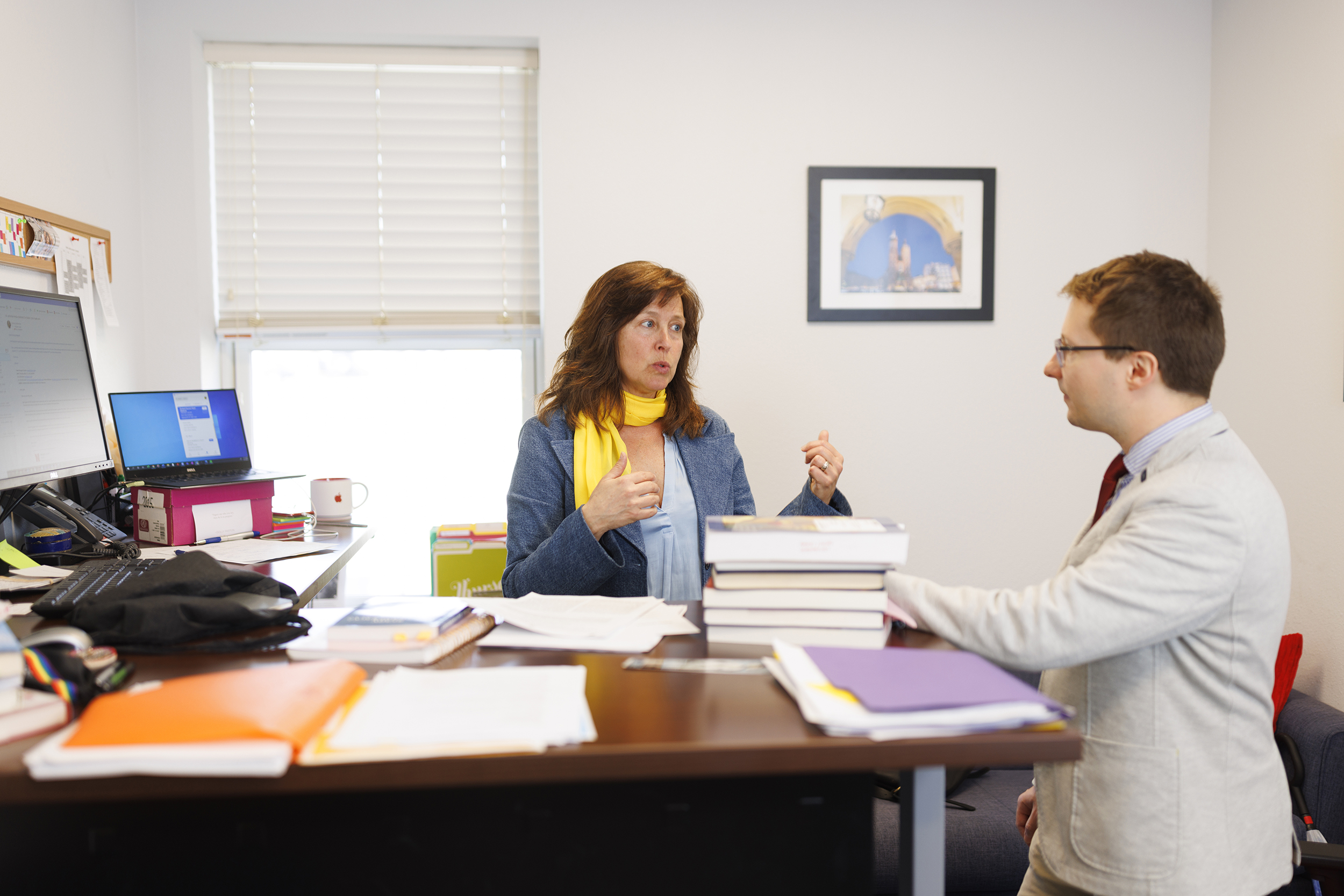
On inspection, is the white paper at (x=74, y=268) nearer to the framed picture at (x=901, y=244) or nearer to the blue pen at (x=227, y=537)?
the blue pen at (x=227, y=537)

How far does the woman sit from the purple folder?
783mm

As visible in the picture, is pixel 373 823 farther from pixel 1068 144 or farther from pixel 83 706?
pixel 1068 144

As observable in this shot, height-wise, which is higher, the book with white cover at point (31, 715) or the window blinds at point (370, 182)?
the window blinds at point (370, 182)

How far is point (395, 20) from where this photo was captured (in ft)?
9.43

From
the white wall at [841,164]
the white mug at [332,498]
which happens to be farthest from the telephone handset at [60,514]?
the white wall at [841,164]

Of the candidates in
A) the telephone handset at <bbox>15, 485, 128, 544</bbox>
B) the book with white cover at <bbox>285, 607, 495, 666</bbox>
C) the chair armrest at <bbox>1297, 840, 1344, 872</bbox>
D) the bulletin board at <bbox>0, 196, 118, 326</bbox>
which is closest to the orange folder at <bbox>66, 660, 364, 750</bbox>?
the book with white cover at <bbox>285, 607, 495, 666</bbox>

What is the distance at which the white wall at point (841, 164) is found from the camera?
2.88 meters

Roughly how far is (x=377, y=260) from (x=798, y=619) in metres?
2.33

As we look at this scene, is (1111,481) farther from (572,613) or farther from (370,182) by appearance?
(370,182)

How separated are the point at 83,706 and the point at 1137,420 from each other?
1.40 metres

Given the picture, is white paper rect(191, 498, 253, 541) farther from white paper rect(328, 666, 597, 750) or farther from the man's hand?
the man's hand

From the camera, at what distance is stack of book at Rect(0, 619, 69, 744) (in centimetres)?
86

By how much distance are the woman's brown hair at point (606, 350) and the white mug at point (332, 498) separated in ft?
3.09

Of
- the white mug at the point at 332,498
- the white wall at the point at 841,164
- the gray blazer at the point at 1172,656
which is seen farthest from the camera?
the white wall at the point at 841,164
